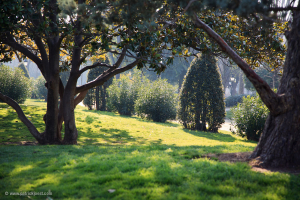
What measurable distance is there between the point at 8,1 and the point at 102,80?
3635 millimetres

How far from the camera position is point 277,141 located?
4254mm

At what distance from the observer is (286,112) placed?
4.27 metres

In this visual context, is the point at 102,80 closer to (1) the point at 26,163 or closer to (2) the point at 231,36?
(1) the point at 26,163

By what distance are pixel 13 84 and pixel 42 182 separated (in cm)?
1675

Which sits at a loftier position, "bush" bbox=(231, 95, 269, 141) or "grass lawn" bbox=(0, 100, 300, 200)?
"bush" bbox=(231, 95, 269, 141)

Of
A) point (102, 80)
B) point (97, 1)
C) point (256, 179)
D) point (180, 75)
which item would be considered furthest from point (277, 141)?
point (180, 75)

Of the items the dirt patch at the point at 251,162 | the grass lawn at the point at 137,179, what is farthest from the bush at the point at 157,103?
the dirt patch at the point at 251,162

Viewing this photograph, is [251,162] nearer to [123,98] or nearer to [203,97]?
[203,97]

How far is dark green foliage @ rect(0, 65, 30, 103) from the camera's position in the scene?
55.3 feet

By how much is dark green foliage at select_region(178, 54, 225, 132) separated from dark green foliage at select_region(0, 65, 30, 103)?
13.7 metres

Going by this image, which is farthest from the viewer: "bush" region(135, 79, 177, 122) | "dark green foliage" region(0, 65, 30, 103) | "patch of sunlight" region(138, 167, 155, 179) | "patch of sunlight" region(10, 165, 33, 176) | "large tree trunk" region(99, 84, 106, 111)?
"large tree trunk" region(99, 84, 106, 111)

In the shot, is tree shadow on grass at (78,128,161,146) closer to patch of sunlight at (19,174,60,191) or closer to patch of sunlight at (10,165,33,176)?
patch of sunlight at (10,165,33,176)

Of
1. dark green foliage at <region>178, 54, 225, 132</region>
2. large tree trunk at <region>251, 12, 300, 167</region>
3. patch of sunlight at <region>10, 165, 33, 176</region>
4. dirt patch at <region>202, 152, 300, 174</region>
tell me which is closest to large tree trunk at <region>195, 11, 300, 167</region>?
large tree trunk at <region>251, 12, 300, 167</region>

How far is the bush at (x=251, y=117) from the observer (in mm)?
10164
